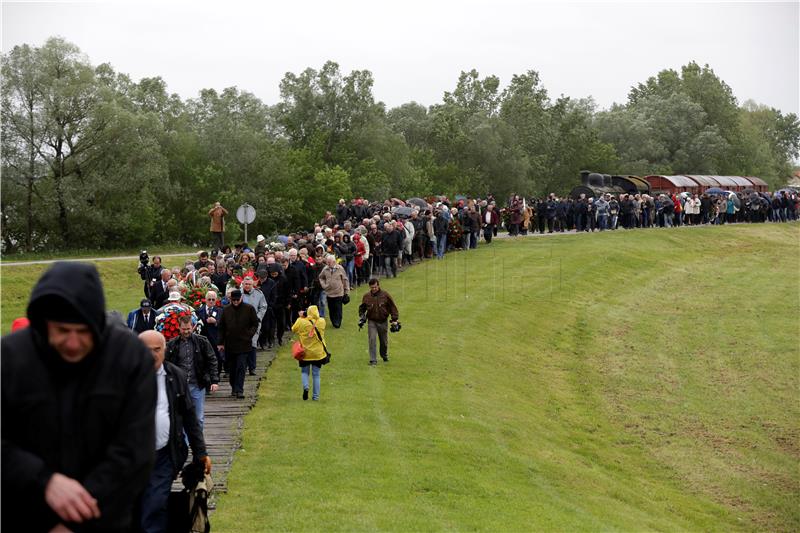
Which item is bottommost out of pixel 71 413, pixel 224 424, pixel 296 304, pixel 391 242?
pixel 224 424

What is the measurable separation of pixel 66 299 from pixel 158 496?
15.3ft

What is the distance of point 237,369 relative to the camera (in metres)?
19.3

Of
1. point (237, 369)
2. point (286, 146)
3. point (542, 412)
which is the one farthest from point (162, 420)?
point (286, 146)

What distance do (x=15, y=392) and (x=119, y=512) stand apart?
0.72 meters

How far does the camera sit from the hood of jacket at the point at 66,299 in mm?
4508

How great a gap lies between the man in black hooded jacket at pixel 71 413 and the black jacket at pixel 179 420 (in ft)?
13.1

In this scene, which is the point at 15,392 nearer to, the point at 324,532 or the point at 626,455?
the point at 324,532

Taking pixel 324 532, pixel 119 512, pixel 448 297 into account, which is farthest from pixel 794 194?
pixel 119 512

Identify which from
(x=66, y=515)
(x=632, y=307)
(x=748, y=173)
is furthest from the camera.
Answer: (x=748, y=173)

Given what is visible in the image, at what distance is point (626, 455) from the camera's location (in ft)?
72.8

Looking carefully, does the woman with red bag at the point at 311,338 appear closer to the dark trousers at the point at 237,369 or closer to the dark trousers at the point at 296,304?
the dark trousers at the point at 237,369

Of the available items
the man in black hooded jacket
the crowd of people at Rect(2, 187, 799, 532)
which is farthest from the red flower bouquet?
the man in black hooded jacket

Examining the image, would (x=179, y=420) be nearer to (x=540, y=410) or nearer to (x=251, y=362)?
(x=251, y=362)

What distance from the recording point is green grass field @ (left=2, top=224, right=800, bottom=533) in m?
14.7
